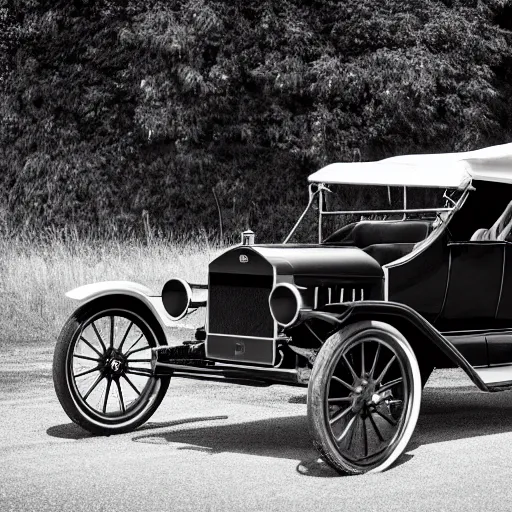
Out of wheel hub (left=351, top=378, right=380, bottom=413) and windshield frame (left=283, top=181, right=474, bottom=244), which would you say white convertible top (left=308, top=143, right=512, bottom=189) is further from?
wheel hub (left=351, top=378, right=380, bottom=413)

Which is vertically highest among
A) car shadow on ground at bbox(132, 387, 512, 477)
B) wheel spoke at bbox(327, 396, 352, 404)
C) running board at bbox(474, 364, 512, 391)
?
wheel spoke at bbox(327, 396, 352, 404)

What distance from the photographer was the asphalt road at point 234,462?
571cm

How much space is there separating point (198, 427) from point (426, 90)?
18.6 meters

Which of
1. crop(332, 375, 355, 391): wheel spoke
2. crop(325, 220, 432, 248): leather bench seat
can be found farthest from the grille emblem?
crop(325, 220, 432, 248): leather bench seat

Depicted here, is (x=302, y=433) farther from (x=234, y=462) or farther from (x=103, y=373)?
(x=103, y=373)

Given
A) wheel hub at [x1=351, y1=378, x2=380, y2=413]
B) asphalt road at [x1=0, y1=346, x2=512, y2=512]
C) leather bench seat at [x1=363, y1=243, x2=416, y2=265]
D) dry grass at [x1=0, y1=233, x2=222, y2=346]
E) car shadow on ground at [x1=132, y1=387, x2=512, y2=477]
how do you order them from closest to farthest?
asphalt road at [x1=0, y1=346, x2=512, y2=512] < wheel hub at [x1=351, y1=378, x2=380, y2=413] < car shadow on ground at [x1=132, y1=387, x2=512, y2=477] < leather bench seat at [x1=363, y1=243, x2=416, y2=265] < dry grass at [x1=0, y1=233, x2=222, y2=346]

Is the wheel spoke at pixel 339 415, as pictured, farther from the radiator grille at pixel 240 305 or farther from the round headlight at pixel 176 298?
the round headlight at pixel 176 298

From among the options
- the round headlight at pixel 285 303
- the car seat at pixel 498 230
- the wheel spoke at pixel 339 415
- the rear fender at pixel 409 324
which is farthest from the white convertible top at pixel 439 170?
the wheel spoke at pixel 339 415

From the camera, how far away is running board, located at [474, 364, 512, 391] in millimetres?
7355

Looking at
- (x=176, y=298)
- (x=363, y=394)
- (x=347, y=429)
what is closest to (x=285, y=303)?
(x=363, y=394)

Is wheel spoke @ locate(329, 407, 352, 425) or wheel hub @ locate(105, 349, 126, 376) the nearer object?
wheel spoke @ locate(329, 407, 352, 425)

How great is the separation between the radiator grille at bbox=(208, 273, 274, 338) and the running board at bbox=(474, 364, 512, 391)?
1.33 metres

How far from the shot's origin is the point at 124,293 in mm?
7613

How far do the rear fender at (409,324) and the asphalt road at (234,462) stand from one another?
509 millimetres
